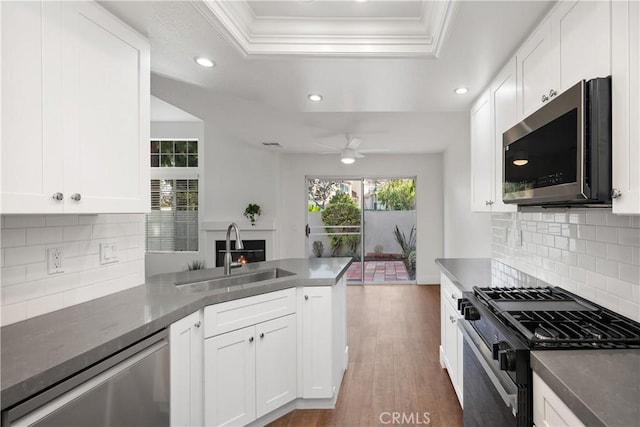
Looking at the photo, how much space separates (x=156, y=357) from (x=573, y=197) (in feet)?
5.53

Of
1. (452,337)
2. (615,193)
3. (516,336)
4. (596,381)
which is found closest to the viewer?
(596,381)

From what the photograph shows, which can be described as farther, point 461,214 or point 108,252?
point 461,214

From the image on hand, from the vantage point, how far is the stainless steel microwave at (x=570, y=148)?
1.08 meters

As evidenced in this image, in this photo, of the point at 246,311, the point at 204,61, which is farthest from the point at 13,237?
the point at 204,61

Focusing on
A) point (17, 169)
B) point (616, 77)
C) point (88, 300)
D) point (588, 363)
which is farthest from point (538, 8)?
point (88, 300)

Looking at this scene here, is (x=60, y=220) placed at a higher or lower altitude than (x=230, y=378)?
higher

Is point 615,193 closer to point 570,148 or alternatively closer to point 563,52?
point 570,148

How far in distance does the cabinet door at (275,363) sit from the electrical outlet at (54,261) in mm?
1039

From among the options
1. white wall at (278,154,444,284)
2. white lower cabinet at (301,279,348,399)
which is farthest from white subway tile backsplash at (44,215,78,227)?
white wall at (278,154,444,284)

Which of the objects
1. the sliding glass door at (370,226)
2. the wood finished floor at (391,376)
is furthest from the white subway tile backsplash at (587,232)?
the sliding glass door at (370,226)

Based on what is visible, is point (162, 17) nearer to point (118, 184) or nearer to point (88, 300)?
point (118, 184)

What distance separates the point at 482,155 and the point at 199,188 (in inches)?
215

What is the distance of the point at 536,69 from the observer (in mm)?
1617

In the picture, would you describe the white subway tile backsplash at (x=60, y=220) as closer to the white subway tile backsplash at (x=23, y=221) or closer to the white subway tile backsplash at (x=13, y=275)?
the white subway tile backsplash at (x=23, y=221)
